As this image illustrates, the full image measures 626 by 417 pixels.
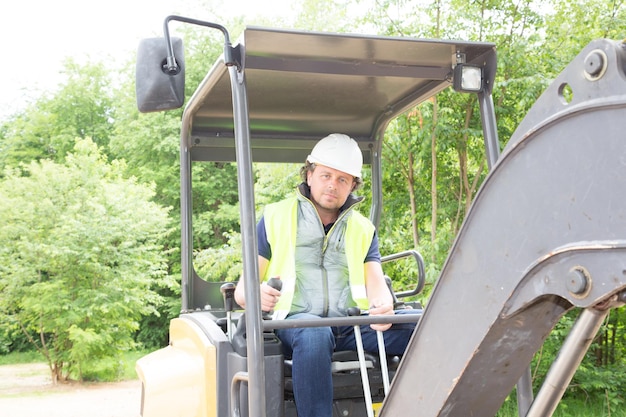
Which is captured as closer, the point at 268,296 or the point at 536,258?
the point at 536,258

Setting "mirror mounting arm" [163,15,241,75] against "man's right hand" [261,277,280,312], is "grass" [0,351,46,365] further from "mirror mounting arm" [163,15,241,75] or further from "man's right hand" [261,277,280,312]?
"mirror mounting arm" [163,15,241,75]

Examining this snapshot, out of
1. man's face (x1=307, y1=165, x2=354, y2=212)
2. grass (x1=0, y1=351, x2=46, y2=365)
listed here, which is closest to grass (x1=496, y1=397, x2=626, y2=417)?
man's face (x1=307, y1=165, x2=354, y2=212)

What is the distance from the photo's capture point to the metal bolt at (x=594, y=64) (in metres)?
1.44

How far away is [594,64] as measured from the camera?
4.75ft

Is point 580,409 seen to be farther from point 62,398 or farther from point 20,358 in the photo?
point 20,358

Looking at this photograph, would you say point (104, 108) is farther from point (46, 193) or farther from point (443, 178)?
point (443, 178)

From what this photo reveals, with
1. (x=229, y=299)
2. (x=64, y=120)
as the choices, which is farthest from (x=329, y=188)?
(x=64, y=120)

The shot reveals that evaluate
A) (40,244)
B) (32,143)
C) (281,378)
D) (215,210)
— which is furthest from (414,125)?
(32,143)

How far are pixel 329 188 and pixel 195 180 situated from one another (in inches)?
862

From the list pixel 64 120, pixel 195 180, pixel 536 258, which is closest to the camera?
pixel 536 258

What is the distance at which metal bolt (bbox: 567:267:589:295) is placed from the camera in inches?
58.3

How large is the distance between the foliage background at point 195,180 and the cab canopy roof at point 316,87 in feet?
12.9

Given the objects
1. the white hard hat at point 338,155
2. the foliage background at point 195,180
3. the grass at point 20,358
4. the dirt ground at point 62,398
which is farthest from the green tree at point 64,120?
the white hard hat at point 338,155

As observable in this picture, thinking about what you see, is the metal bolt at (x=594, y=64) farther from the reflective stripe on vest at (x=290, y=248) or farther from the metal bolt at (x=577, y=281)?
the reflective stripe on vest at (x=290, y=248)
